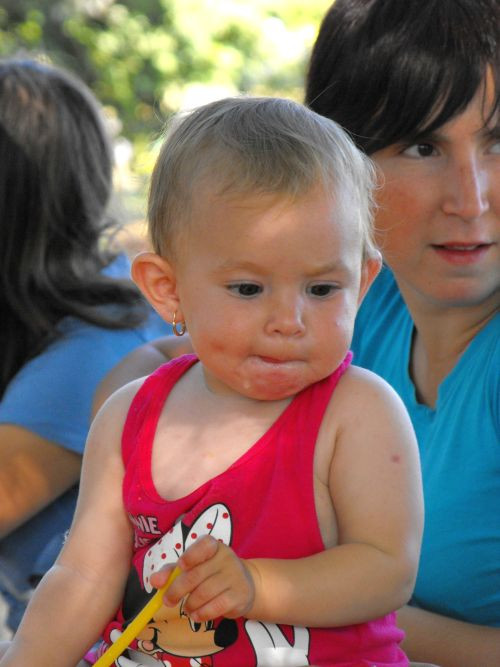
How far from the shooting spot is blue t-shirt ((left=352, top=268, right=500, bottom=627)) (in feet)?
6.52

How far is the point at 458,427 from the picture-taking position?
206 cm

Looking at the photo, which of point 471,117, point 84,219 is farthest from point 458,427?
point 84,219

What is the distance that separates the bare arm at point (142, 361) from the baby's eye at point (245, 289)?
2.86ft

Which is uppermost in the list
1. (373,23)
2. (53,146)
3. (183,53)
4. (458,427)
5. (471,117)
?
(373,23)

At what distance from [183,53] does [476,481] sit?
10.8 metres

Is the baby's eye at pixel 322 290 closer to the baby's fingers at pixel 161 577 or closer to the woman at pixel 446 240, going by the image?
the baby's fingers at pixel 161 577

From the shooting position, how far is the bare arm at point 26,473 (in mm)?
2596

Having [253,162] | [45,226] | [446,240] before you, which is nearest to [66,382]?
[45,226]

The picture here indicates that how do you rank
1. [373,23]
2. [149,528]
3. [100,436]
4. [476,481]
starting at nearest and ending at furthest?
1. [149,528]
2. [100,436]
3. [476,481]
4. [373,23]

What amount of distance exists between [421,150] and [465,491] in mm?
642

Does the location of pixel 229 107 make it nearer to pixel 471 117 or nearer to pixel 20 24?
pixel 471 117

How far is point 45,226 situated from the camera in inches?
112

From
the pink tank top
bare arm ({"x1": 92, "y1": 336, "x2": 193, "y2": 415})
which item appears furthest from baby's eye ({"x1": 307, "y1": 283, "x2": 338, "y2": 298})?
bare arm ({"x1": 92, "y1": 336, "x2": 193, "y2": 415})

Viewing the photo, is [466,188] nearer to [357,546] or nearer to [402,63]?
[402,63]
